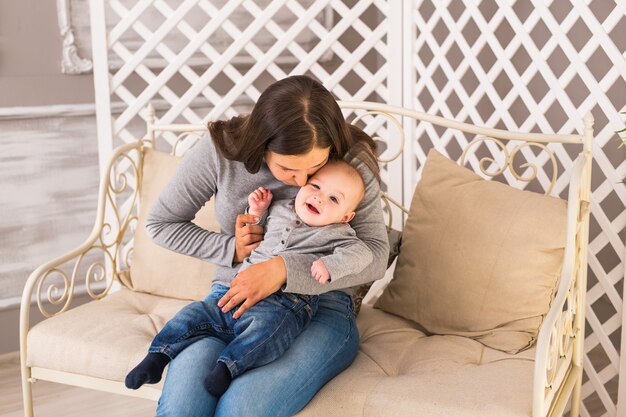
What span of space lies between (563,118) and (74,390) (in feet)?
6.77

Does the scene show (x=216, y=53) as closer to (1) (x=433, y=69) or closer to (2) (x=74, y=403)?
(1) (x=433, y=69)

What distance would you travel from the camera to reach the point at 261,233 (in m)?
2.04

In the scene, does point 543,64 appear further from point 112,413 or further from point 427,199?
point 112,413

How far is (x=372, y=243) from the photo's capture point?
6.54ft

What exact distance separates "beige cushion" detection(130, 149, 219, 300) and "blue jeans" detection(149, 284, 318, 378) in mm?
466

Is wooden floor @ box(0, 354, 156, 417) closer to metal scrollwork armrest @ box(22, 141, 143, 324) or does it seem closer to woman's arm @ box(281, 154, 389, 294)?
metal scrollwork armrest @ box(22, 141, 143, 324)

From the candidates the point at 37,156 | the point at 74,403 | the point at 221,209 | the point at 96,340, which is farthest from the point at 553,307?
the point at 37,156

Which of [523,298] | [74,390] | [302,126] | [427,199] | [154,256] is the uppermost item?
[302,126]

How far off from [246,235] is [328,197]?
0.24 meters

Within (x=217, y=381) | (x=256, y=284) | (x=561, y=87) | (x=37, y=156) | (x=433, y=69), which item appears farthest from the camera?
(x=37, y=156)

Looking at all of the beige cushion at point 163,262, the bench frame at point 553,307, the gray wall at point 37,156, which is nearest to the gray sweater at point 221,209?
the beige cushion at point 163,262

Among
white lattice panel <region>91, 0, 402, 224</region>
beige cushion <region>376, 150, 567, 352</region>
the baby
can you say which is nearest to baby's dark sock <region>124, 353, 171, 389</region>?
the baby

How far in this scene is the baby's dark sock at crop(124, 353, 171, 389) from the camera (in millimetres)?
1742

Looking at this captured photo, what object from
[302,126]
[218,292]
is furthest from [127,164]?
[302,126]
